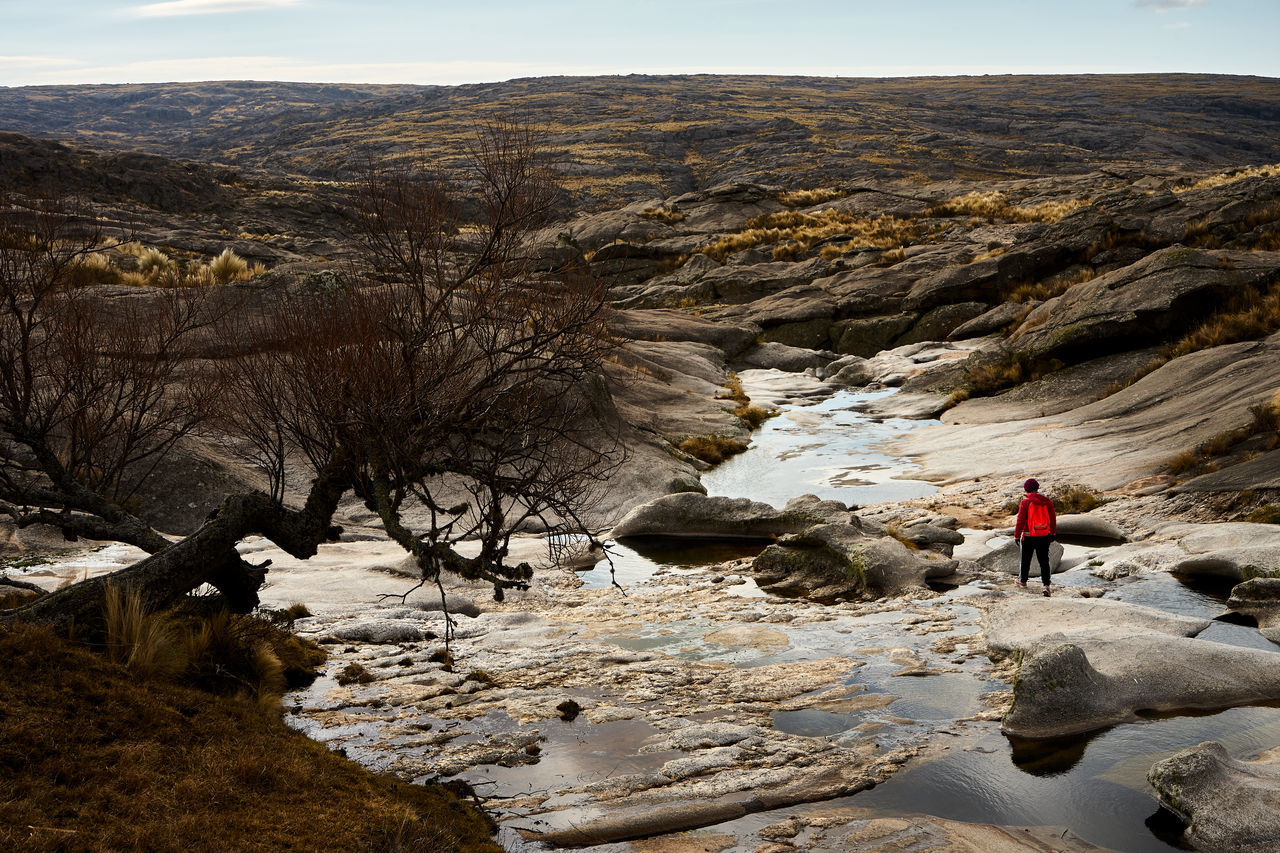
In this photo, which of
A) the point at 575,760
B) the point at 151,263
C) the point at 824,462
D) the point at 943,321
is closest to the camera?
the point at 575,760

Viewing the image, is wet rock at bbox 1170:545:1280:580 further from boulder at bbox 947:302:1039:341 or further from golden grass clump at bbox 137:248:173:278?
golden grass clump at bbox 137:248:173:278

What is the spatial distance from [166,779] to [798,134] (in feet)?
436

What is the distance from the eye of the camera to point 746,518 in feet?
69.3

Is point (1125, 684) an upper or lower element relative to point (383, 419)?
lower

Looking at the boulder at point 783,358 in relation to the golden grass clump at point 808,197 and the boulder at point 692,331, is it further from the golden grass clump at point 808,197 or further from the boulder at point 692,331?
the golden grass clump at point 808,197

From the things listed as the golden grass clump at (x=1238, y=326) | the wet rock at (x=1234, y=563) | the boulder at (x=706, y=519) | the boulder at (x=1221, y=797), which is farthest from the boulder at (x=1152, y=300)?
the boulder at (x=1221, y=797)

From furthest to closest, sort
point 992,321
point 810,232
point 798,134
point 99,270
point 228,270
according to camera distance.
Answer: point 798,134 < point 810,232 < point 992,321 < point 228,270 < point 99,270

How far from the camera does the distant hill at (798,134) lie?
10900cm

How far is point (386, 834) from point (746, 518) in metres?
14.7

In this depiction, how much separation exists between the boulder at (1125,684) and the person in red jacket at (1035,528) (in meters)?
3.64

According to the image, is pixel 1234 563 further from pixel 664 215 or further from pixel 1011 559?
pixel 664 215

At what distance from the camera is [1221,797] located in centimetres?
816

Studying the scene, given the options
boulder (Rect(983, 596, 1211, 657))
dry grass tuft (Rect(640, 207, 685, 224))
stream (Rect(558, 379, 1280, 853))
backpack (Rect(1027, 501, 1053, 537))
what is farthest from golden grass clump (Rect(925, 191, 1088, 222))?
stream (Rect(558, 379, 1280, 853))

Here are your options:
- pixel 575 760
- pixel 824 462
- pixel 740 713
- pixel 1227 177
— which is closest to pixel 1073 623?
pixel 740 713
